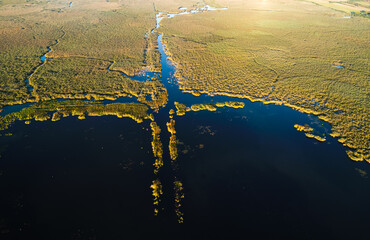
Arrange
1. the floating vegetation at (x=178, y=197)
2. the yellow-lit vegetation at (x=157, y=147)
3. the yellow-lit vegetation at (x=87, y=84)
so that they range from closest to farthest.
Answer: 1. the floating vegetation at (x=178, y=197)
2. the yellow-lit vegetation at (x=157, y=147)
3. the yellow-lit vegetation at (x=87, y=84)

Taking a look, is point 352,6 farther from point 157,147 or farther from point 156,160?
point 156,160

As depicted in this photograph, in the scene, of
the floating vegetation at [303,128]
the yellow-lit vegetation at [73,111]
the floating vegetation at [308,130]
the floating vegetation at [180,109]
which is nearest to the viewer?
the floating vegetation at [308,130]

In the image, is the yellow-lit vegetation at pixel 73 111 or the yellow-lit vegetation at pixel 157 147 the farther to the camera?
the yellow-lit vegetation at pixel 73 111

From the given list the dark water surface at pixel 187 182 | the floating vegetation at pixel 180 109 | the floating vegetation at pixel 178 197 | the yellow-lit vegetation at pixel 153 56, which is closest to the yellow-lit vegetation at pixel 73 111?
the dark water surface at pixel 187 182

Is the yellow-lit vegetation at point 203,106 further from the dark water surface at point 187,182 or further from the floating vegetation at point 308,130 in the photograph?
the floating vegetation at point 308,130

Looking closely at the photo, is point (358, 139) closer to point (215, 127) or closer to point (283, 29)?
point (215, 127)

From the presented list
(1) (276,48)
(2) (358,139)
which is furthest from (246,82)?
(1) (276,48)
